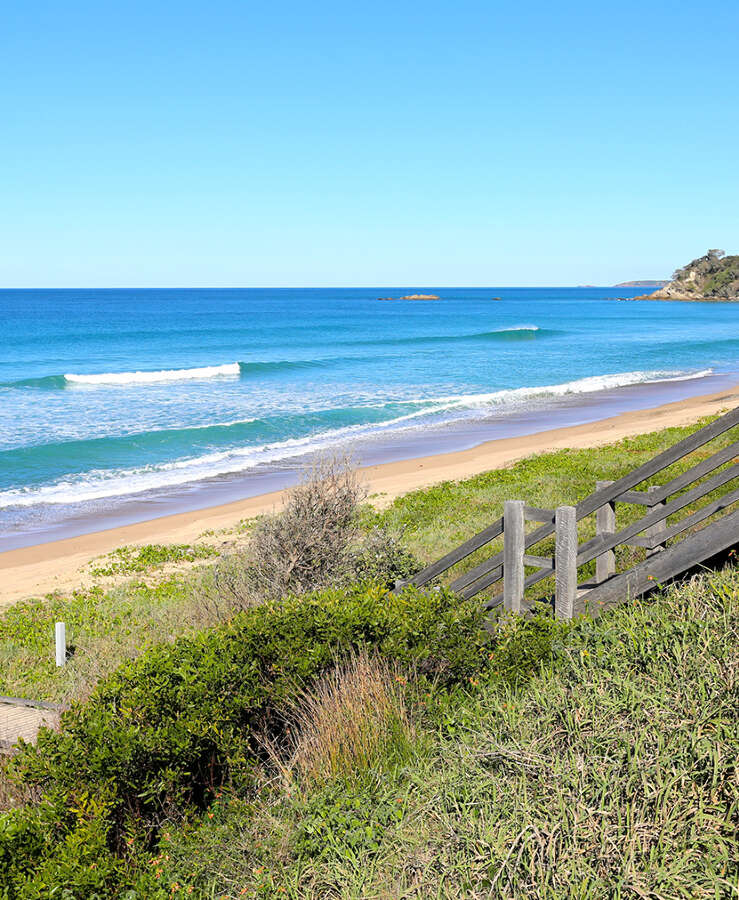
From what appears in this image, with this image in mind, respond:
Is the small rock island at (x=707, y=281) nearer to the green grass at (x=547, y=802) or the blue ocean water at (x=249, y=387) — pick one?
the blue ocean water at (x=249, y=387)

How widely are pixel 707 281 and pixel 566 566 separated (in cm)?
18132

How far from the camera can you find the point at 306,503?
9.89m

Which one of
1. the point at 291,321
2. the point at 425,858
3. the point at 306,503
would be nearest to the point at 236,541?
the point at 306,503

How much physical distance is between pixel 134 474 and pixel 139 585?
11.6 meters

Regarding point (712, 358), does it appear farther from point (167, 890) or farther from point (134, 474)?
point (167, 890)

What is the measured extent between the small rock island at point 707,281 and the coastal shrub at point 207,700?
17410 cm

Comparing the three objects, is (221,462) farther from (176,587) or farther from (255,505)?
(176,587)

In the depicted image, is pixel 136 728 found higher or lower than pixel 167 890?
higher

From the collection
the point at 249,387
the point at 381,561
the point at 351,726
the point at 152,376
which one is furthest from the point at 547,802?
the point at 152,376

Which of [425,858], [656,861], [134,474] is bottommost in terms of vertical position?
[134,474]

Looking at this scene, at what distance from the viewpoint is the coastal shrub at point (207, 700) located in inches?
196

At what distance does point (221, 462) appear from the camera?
25.1 m

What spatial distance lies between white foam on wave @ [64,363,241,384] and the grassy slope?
33.0 meters

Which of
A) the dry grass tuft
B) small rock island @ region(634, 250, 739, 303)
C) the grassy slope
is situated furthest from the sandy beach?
small rock island @ region(634, 250, 739, 303)
